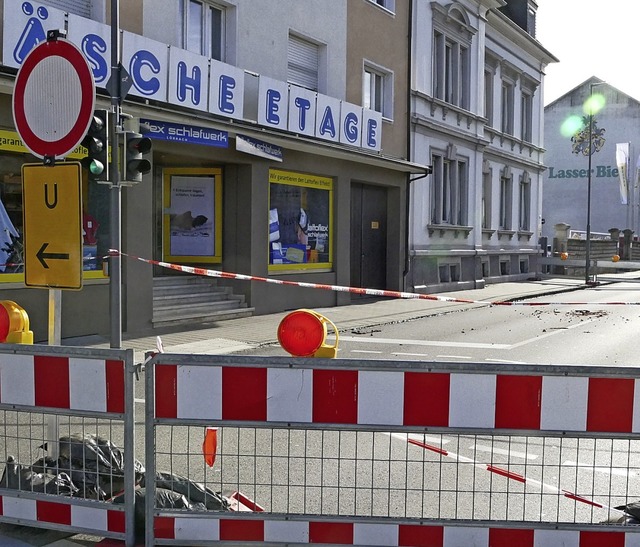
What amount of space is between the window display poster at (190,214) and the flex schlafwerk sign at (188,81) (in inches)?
76.9

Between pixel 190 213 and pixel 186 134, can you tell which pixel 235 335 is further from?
pixel 190 213

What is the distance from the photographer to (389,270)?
21.1 metres

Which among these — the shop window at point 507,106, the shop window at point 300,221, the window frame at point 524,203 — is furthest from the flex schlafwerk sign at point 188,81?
the window frame at point 524,203

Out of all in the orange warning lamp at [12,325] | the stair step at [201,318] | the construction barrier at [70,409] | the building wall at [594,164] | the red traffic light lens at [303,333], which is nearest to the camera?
the construction barrier at [70,409]

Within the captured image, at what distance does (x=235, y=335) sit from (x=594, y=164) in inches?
2182

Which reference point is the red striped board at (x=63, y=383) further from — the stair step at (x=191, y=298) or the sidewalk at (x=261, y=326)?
the stair step at (x=191, y=298)

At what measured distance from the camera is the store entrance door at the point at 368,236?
19.9 meters

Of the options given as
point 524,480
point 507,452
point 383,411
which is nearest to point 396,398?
point 383,411

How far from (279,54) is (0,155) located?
23.2 ft

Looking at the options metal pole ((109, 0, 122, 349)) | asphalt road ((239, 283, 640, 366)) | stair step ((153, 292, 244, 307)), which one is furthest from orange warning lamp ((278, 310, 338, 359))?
stair step ((153, 292, 244, 307))

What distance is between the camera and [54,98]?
4.33 m

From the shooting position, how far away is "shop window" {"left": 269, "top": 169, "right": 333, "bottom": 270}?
16172 mm

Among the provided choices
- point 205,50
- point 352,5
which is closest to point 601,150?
point 352,5

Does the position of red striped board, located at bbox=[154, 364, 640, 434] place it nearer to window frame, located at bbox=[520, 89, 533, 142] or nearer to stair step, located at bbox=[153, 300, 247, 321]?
stair step, located at bbox=[153, 300, 247, 321]
